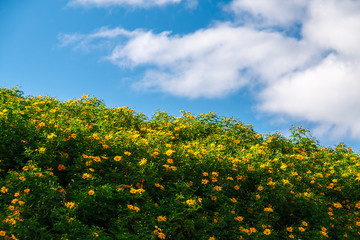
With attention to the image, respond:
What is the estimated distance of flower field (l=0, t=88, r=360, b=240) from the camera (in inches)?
174

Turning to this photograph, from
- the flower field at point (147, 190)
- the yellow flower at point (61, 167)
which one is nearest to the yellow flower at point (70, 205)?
the flower field at point (147, 190)

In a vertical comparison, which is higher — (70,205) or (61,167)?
(61,167)

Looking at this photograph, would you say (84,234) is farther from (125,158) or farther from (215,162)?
(215,162)

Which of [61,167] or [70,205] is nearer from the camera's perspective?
[70,205]

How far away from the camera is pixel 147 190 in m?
5.35

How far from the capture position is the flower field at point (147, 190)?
443cm

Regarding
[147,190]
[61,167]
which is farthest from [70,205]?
[147,190]

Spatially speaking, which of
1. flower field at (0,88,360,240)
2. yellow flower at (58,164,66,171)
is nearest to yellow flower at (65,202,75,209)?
flower field at (0,88,360,240)

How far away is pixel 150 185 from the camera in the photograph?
5359 mm

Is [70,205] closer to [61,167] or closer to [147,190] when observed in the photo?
[61,167]

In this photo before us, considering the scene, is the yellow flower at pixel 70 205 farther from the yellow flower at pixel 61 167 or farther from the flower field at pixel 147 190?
the yellow flower at pixel 61 167

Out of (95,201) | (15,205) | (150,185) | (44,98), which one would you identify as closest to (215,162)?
(150,185)

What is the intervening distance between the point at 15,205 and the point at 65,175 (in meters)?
1.16

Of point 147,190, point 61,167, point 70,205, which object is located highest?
point 147,190
